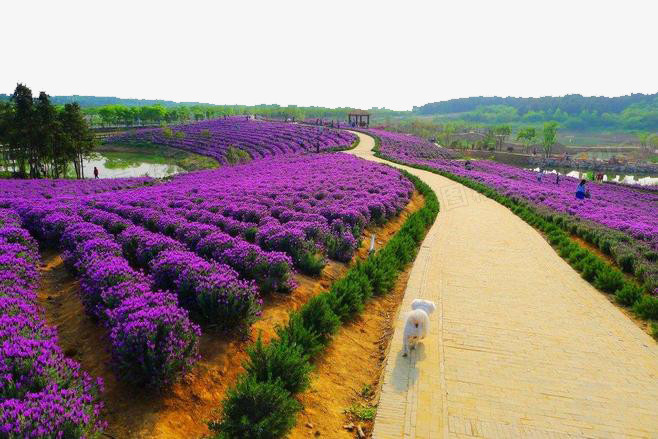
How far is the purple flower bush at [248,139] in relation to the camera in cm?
5454

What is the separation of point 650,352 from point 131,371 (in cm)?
910

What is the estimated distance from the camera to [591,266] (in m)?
11.6

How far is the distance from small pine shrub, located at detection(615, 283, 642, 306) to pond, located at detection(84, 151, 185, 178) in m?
45.1

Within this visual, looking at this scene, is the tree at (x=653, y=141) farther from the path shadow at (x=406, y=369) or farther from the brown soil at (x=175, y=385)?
the path shadow at (x=406, y=369)

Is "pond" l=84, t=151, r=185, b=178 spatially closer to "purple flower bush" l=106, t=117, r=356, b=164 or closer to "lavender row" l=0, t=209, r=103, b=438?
"purple flower bush" l=106, t=117, r=356, b=164

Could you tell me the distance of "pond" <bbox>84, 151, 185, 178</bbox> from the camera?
4966 cm

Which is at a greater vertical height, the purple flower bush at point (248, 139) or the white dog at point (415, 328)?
the purple flower bush at point (248, 139)

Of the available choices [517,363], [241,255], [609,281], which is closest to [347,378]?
[517,363]

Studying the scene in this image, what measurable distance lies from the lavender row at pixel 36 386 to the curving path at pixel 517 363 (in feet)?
11.7

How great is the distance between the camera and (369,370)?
23.0ft

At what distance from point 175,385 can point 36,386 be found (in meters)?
1.56

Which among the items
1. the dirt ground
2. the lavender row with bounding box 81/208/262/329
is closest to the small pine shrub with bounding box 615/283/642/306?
the dirt ground

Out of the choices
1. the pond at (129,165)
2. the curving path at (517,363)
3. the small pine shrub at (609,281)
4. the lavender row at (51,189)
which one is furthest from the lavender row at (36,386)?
the pond at (129,165)

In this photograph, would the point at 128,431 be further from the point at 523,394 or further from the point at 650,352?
the point at 650,352
